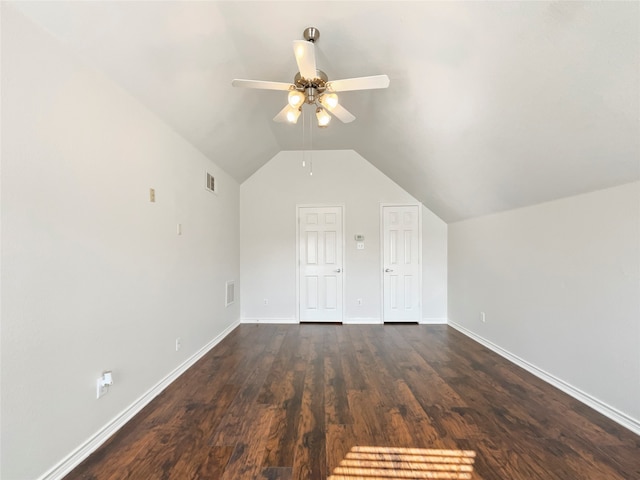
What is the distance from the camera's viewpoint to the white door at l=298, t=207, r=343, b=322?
493 centimetres

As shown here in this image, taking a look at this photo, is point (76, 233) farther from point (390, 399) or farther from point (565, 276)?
point (565, 276)

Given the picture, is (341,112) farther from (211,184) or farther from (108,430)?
(108,430)

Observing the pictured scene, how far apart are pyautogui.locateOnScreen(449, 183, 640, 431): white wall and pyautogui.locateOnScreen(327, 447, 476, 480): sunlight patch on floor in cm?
135

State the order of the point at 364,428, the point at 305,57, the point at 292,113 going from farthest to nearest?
the point at 292,113
the point at 364,428
the point at 305,57

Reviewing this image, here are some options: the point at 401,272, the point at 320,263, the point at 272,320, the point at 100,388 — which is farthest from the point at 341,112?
the point at 272,320

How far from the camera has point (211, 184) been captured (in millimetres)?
3709

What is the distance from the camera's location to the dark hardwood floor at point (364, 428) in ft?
5.38

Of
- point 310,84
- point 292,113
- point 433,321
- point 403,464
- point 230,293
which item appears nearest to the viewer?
point 403,464

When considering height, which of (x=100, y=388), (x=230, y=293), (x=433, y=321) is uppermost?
(x=230, y=293)

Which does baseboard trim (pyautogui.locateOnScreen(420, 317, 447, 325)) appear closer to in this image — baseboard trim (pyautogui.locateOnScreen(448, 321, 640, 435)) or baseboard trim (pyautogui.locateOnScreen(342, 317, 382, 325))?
baseboard trim (pyautogui.locateOnScreen(342, 317, 382, 325))

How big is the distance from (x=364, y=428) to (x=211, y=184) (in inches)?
126

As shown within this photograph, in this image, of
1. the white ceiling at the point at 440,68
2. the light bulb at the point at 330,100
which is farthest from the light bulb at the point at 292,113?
the white ceiling at the point at 440,68

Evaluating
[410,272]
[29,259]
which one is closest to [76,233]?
[29,259]

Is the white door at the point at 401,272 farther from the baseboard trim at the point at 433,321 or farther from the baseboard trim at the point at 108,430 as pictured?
the baseboard trim at the point at 108,430
